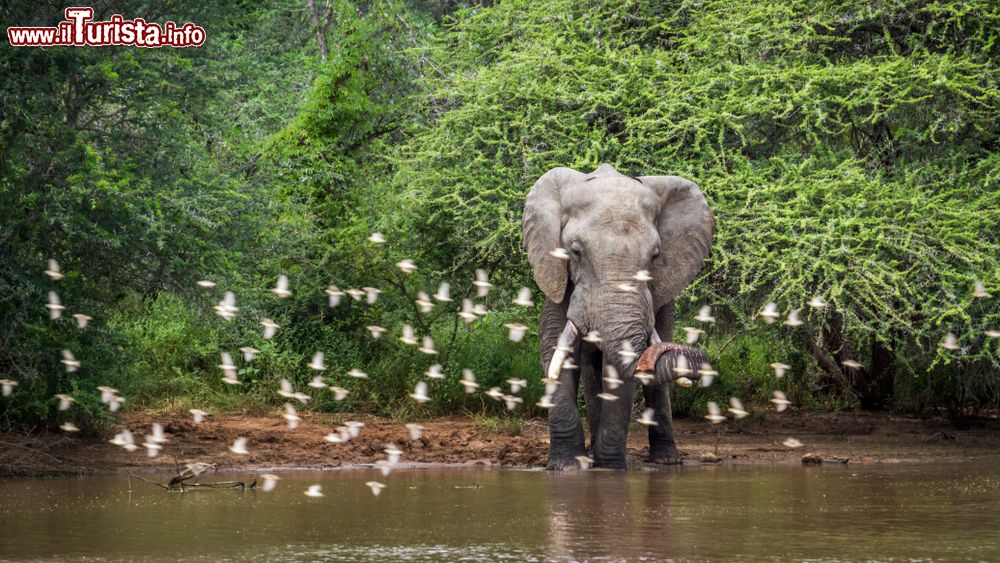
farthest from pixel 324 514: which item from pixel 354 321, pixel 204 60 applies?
pixel 354 321

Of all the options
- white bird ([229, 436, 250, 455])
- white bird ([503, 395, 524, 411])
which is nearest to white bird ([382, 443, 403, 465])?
white bird ([229, 436, 250, 455])

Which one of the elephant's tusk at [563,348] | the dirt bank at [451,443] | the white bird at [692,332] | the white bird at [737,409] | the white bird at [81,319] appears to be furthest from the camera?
the dirt bank at [451,443]

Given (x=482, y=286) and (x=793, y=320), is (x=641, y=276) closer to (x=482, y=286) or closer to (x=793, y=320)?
(x=793, y=320)

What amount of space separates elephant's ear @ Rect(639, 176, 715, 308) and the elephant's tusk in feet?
3.33

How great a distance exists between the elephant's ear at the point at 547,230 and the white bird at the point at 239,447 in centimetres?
319

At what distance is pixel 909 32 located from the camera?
17031 mm

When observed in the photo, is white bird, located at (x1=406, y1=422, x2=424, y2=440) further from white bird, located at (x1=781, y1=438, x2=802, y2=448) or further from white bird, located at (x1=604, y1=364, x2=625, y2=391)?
white bird, located at (x1=781, y1=438, x2=802, y2=448)

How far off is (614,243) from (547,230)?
84 centimetres

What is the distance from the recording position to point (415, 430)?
14.9 meters

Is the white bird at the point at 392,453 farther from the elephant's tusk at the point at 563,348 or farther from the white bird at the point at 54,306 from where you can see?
the white bird at the point at 54,306

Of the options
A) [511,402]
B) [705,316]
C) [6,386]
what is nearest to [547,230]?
[705,316]

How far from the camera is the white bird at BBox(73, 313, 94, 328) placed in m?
12.4

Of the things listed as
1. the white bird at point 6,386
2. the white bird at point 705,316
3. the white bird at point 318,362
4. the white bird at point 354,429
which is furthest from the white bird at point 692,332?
the white bird at point 6,386

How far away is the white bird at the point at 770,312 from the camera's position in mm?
12945
